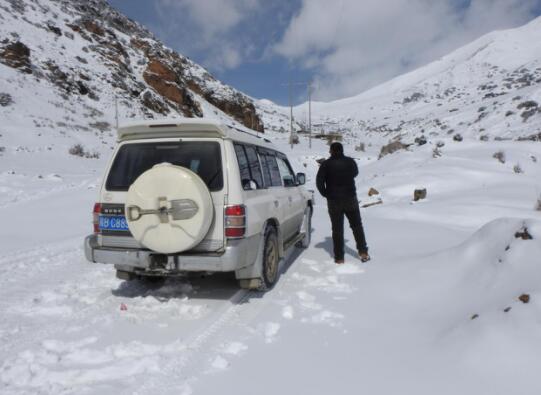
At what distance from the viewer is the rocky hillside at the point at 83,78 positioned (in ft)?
82.7

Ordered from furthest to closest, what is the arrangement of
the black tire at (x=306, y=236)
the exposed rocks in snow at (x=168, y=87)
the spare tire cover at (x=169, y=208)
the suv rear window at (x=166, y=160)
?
1. the exposed rocks in snow at (x=168, y=87)
2. the black tire at (x=306, y=236)
3. the suv rear window at (x=166, y=160)
4. the spare tire cover at (x=169, y=208)

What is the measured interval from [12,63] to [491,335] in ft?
119

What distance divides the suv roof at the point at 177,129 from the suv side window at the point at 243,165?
0.12m

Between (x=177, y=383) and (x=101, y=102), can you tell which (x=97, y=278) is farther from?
(x=101, y=102)

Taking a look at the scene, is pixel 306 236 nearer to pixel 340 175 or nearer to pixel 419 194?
pixel 340 175

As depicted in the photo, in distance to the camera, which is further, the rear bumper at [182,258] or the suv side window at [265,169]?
the suv side window at [265,169]

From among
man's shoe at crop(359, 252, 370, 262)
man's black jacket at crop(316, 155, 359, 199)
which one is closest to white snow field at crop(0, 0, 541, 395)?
man's shoe at crop(359, 252, 370, 262)

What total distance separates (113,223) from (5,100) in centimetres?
2534

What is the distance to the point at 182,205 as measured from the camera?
4008 millimetres

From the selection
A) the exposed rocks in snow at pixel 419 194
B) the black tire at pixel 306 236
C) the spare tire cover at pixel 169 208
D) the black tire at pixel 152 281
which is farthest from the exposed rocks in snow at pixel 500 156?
the spare tire cover at pixel 169 208

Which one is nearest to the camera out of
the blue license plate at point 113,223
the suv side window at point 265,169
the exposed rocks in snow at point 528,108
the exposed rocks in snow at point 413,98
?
the blue license plate at point 113,223

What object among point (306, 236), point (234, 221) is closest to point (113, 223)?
point (234, 221)

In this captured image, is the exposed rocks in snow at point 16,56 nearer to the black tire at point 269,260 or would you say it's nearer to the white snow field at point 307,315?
the white snow field at point 307,315

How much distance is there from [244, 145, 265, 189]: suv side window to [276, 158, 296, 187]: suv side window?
1.10 meters
